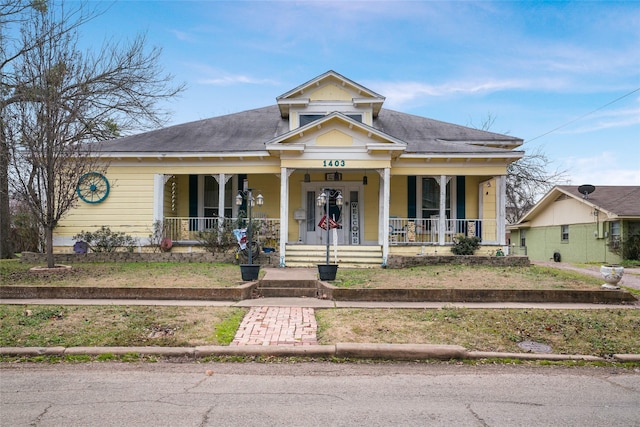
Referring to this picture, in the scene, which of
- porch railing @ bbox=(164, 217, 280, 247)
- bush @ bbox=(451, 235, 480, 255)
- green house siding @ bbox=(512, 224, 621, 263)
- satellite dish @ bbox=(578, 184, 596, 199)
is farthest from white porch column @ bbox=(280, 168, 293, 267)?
satellite dish @ bbox=(578, 184, 596, 199)

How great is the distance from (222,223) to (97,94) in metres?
7.88

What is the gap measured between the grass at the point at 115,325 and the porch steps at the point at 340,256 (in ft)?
20.5

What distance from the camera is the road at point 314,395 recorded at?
4012 mm

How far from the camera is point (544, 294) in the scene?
9617 millimetres

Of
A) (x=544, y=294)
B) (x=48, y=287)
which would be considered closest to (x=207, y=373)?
(x=48, y=287)

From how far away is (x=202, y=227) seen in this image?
16.2m

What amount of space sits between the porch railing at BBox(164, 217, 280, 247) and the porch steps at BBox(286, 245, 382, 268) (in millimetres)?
1196

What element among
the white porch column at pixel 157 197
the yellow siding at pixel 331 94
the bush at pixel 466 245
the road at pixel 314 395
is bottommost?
the road at pixel 314 395

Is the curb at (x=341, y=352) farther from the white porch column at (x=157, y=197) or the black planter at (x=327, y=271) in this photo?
the white porch column at (x=157, y=197)

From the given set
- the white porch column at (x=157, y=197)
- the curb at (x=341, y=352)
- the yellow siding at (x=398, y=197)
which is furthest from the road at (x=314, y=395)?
the yellow siding at (x=398, y=197)

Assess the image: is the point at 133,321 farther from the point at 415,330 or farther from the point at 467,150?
the point at 467,150

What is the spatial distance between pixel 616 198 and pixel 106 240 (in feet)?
73.0

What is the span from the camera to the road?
401 centimetres

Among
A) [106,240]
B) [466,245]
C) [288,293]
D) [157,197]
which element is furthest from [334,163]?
[106,240]
